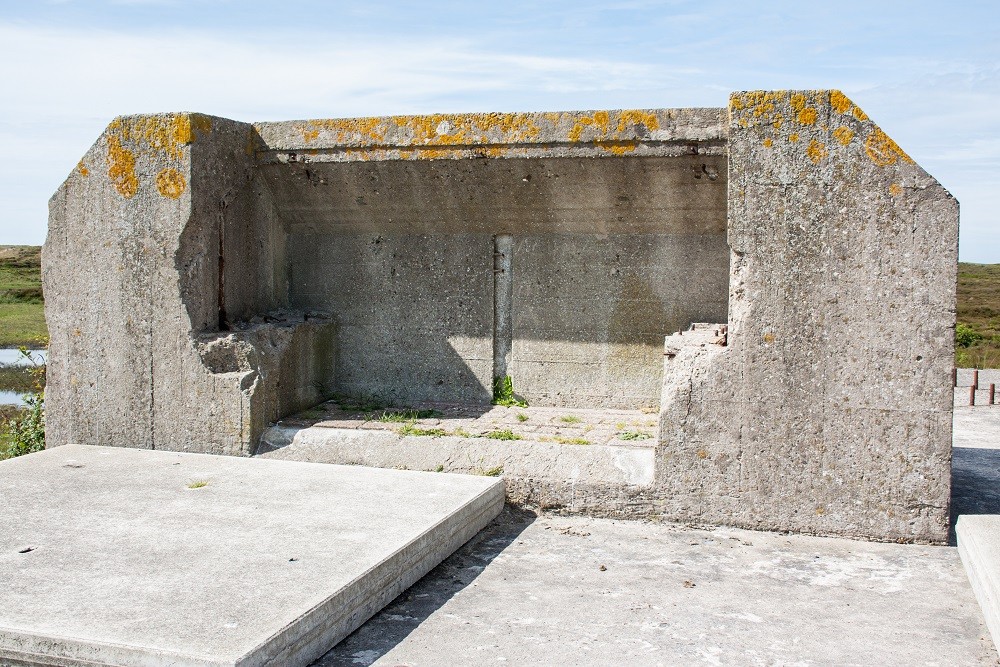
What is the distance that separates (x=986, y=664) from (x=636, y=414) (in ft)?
8.85

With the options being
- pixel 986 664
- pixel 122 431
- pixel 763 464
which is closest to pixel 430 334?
pixel 122 431

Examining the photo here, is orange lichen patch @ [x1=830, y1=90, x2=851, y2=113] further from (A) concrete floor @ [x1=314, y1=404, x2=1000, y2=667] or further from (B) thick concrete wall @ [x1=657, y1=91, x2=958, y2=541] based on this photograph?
(A) concrete floor @ [x1=314, y1=404, x2=1000, y2=667]

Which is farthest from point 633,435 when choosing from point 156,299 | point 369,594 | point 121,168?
point 121,168

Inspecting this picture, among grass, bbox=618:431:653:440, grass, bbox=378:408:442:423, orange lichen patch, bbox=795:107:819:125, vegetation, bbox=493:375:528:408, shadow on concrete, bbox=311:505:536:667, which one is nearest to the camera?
shadow on concrete, bbox=311:505:536:667

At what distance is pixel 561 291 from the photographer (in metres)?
5.84

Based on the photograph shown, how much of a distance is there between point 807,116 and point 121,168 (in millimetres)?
3885

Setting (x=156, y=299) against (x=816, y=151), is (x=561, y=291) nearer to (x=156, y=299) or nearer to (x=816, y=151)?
(x=816, y=151)

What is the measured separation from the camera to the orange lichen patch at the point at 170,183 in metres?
5.38

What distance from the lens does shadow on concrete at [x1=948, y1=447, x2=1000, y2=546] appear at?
4.92 meters

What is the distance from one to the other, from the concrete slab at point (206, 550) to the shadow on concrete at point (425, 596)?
1.9 inches

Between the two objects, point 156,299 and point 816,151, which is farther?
point 156,299

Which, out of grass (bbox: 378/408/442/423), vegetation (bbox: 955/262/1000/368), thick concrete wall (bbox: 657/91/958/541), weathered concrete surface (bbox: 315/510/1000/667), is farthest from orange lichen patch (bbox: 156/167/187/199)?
vegetation (bbox: 955/262/1000/368)

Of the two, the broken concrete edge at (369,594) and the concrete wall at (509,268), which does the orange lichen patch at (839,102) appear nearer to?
the concrete wall at (509,268)

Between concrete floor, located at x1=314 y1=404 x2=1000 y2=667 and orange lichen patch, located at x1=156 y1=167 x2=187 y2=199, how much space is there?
2.67 meters
